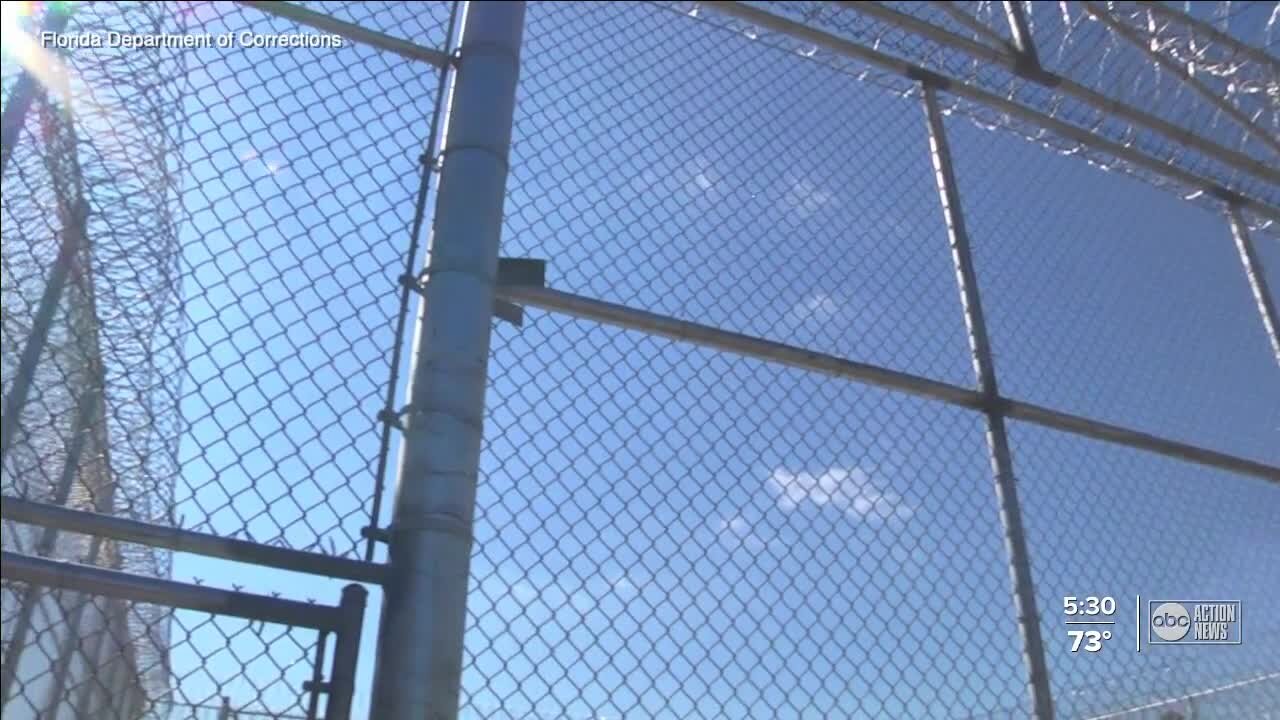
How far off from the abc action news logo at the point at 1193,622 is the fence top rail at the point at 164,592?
2545 mm

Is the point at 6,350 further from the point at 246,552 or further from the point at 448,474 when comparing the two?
the point at 448,474

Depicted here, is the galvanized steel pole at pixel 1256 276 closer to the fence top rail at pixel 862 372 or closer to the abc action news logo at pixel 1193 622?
the fence top rail at pixel 862 372

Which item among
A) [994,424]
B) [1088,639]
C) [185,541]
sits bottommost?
[185,541]

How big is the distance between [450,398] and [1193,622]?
260 centimetres

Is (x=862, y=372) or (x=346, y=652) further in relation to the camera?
(x=862, y=372)

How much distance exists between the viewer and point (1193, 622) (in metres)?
3.40

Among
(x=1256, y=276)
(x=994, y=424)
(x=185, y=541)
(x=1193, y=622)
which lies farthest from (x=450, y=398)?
(x=1256, y=276)

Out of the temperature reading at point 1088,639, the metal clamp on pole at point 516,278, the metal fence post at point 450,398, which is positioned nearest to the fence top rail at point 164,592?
the metal fence post at point 450,398

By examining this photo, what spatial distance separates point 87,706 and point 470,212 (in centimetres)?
112

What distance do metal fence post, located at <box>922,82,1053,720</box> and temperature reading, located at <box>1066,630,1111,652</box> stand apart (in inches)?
12.7

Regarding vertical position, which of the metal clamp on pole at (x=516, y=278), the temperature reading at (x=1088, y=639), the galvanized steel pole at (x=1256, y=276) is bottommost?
the temperature reading at (x=1088, y=639)
